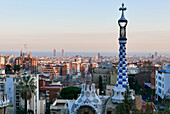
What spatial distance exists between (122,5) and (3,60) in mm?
177651

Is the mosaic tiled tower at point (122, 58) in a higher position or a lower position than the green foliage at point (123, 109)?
higher

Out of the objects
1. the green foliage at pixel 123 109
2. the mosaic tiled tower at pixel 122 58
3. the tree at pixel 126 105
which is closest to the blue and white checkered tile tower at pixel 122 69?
the mosaic tiled tower at pixel 122 58

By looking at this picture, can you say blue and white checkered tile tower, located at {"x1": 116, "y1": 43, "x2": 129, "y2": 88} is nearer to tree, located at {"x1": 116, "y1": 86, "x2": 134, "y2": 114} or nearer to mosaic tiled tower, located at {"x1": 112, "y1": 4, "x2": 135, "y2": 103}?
mosaic tiled tower, located at {"x1": 112, "y1": 4, "x2": 135, "y2": 103}

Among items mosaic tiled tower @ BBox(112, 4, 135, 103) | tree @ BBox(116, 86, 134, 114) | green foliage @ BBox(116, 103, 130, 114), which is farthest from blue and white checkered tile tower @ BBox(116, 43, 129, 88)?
green foliage @ BBox(116, 103, 130, 114)

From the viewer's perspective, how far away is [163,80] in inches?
1854

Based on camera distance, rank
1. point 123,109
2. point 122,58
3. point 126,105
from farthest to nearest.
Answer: point 122,58, point 126,105, point 123,109

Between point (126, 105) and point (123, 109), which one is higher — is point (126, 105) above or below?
above

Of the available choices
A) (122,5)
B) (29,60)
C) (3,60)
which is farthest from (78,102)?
(3,60)

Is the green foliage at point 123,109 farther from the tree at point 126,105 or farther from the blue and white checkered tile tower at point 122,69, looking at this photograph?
the blue and white checkered tile tower at point 122,69

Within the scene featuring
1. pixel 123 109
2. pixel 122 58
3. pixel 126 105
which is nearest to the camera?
pixel 123 109

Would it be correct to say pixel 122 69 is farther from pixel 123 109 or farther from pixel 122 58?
pixel 123 109

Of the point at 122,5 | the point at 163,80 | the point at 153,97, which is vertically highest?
the point at 122,5

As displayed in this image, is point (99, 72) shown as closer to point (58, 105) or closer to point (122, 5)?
point (58, 105)

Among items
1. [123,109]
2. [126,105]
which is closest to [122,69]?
[126,105]
